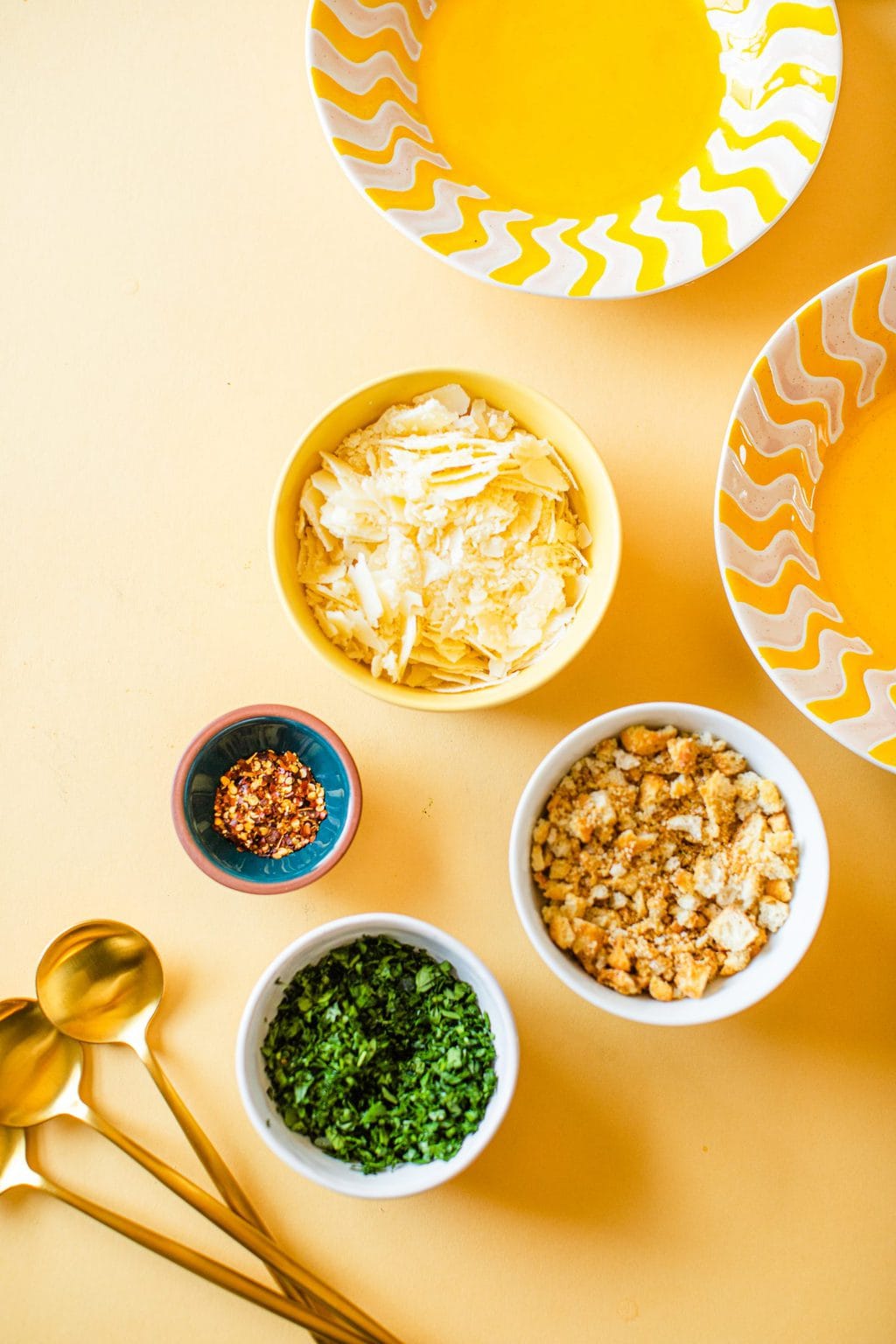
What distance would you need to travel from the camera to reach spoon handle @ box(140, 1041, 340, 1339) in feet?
3.97

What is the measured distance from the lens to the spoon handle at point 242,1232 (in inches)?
46.5

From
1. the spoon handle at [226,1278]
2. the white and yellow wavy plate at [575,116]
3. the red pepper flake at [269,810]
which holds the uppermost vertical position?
the white and yellow wavy plate at [575,116]

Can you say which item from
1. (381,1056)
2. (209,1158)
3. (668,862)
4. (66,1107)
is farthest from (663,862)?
(66,1107)

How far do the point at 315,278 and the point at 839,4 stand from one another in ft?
2.43

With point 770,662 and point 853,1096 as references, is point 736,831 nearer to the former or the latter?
point 770,662

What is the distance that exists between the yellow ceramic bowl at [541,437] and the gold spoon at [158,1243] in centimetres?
65

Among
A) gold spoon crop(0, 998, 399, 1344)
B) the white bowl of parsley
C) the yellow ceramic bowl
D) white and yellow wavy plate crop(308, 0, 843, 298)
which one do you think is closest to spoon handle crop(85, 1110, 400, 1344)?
gold spoon crop(0, 998, 399, 1344)

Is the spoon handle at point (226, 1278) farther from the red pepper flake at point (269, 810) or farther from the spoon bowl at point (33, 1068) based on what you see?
the red pepper flake at point (269, 810)

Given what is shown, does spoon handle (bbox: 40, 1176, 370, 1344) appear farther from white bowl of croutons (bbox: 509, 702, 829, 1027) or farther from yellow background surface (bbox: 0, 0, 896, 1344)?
white bowl of croutons (bbox: 509, 702, 829, 1027)

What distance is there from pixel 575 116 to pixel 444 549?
1.88ft

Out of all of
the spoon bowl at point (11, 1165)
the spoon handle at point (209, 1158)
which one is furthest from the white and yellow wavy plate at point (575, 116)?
the spoon bowl at point (11, 1165)

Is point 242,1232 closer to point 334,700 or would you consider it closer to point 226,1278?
point 226,1278

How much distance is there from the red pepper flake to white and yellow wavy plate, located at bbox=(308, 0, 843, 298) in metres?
0.67

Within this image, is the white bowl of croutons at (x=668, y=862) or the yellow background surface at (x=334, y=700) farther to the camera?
the yellow background surface at (x=334, y=700)
